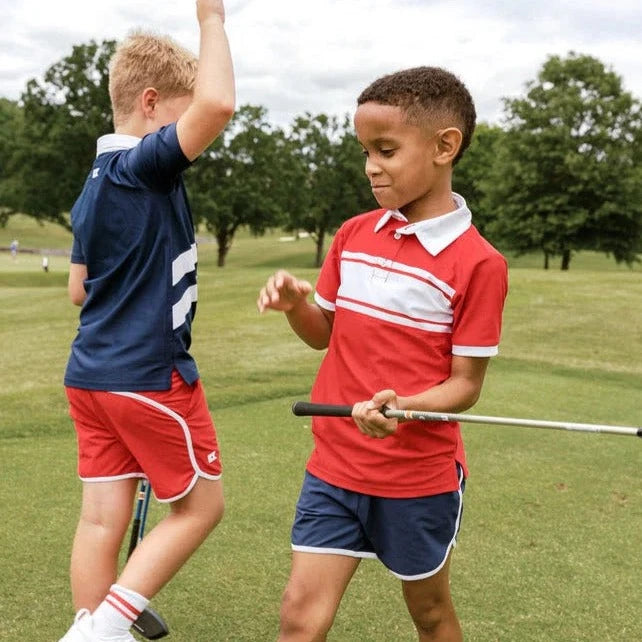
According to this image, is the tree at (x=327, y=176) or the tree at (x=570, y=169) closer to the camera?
the tree at (x=570, y=169)

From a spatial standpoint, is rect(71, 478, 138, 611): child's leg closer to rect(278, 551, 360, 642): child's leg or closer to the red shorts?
the red shorts

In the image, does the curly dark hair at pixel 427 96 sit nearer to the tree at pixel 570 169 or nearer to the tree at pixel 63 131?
the tree at pixel 63 131

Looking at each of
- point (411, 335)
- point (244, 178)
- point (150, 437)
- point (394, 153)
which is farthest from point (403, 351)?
point (244, 178)

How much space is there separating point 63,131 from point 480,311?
120 ft

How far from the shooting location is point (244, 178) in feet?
157

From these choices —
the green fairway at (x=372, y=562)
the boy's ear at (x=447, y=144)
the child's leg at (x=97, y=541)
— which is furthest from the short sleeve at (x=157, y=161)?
the green fairway at (x=372, y=562)

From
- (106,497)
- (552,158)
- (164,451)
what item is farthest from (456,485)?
(552,158)

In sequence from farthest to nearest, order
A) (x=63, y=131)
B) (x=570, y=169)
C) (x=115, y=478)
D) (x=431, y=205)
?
(x=570, y=169), (x=63, y=131), (x=115, y=478), (x=431, y=205)

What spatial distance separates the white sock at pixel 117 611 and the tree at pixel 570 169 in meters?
40.2

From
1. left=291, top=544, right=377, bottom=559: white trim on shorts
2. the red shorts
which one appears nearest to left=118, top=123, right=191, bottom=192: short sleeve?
the red shorts

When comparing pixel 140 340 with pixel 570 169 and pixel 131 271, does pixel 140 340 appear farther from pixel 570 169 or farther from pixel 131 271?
pixel 570 169

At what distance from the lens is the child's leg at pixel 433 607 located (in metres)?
2.54

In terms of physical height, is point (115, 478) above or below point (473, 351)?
below

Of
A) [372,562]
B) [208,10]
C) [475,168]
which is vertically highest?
[475,168]
